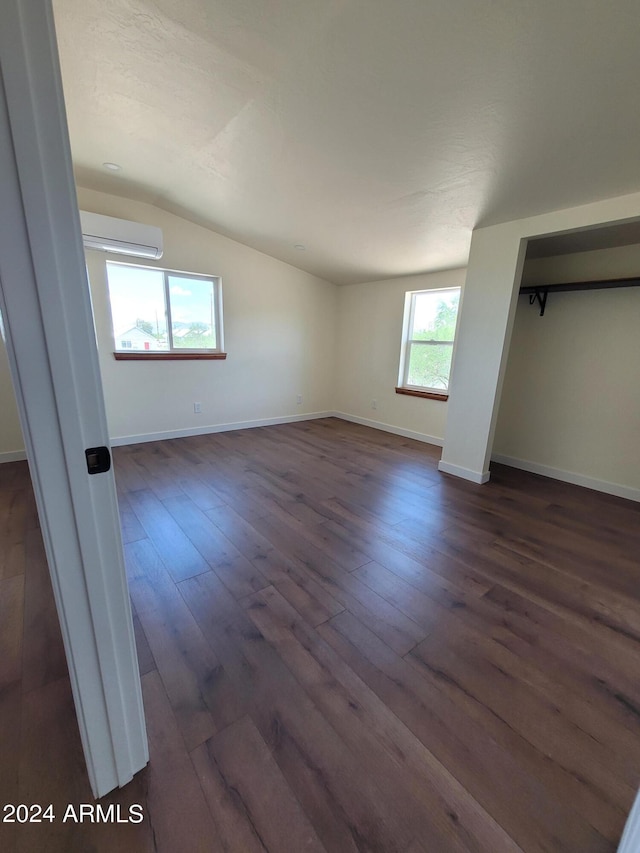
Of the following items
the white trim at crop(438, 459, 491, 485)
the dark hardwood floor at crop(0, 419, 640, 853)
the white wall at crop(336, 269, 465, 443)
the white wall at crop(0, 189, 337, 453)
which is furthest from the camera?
the white wall at crop(336, 269, 465, 443)

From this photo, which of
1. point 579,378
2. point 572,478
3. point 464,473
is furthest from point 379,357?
point 572,478

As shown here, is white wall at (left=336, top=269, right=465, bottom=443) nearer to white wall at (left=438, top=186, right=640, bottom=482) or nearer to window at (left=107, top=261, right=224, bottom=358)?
white wall at (left=438, top=186, right=640, bottom=482)

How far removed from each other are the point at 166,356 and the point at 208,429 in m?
1.05

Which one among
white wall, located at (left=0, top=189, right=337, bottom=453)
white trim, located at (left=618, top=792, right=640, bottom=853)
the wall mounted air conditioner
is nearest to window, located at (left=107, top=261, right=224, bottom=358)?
white wall, located at (left=0, top=189, right=337, bottom=453)

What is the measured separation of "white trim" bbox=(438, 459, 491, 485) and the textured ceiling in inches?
83.6

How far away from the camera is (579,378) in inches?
123

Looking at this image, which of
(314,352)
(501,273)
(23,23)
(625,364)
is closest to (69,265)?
(23,23)

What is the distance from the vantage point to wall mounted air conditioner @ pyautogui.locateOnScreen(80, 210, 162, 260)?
9.93 feet

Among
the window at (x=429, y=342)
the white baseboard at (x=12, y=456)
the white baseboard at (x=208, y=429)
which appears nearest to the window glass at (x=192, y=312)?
the white baseboard at (x=208, y=429)

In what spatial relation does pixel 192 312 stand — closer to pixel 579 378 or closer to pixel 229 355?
pixel 229 355

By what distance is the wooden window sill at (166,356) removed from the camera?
371 centimetres

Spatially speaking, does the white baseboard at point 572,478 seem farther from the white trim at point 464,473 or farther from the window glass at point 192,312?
the window glass at point 192,312

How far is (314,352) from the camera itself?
209 inches

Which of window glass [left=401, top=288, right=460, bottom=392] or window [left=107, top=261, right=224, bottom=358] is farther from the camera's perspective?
window glass [left=401, top=288, right=460, bottom=392]
